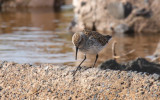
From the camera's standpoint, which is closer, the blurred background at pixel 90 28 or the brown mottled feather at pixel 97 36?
the brown mottled feather at pixel 97 36

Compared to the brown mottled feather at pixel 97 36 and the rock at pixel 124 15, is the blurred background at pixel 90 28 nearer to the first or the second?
the rock at pixel 124 15

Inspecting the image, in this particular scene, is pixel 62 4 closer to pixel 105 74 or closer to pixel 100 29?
pixel 100 29

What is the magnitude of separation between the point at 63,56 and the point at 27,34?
3908 mm

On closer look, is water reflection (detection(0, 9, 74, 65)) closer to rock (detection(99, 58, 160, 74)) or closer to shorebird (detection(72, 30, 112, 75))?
rock (detection(99, 58, 160, 74))

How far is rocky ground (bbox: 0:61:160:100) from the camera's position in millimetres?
6371

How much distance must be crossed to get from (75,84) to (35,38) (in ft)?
26.5

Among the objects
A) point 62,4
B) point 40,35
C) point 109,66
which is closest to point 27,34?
point 40,35

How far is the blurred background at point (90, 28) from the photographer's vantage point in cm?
1188

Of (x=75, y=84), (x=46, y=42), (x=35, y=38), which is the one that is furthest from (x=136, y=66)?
(x=35, y=38)

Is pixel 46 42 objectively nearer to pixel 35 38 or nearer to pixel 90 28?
pixel 35 38

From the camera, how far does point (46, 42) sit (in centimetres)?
1395

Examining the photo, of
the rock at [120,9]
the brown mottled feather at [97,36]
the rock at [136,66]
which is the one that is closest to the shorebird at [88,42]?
the brown mottled feather at [97,36]

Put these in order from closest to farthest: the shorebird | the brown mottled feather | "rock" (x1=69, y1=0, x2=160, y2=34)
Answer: the shorebird, the brown mottled feather, "rock" (x1=69, y1=0, x2=160, y2=34)

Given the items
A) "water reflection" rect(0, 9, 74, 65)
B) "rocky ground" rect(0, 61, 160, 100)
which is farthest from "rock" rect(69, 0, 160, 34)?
"rocky ground" rect(0, 61, 160, 100)
